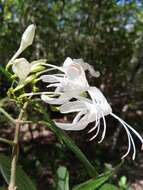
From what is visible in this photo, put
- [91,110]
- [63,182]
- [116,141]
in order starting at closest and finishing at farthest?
1. [91,110]
2. [63,182]
3. [116,141]

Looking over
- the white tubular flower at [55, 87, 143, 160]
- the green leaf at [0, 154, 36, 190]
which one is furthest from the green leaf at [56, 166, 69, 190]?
the white tubular flower at [55, 87, 143, 160]

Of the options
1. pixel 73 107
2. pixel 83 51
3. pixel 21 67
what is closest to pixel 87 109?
pixel 73 107

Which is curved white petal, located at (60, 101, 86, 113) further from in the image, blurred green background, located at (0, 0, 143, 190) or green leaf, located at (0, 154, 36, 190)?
blurred green background, located at (0, 0, 143, 190)

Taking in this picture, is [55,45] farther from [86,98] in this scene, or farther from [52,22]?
[86,98]

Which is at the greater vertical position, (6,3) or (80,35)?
(6,3)

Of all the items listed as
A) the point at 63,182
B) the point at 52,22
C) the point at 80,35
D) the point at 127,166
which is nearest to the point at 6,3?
the point at 52,22

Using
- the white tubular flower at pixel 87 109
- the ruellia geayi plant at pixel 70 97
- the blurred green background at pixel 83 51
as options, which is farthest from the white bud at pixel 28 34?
the blurred green background at pixel 83 51

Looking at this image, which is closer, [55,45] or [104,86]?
[55,45]
